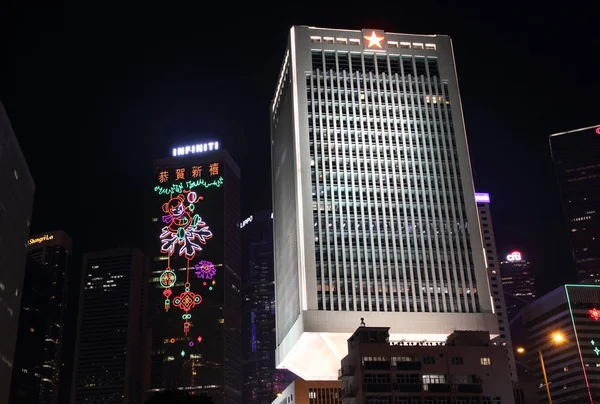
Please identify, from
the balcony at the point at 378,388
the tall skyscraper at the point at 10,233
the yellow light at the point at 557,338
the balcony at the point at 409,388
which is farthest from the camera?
the tall skyscraper at the point at 10,233

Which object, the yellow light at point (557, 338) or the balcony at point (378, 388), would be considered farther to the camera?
the balcony at point (378, 388)

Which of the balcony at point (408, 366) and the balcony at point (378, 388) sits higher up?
the balcony at point (408, 366)

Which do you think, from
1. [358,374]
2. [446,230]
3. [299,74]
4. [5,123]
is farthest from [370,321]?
[5,123]

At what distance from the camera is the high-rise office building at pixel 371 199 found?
12419 cm

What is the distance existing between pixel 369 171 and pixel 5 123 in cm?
6992

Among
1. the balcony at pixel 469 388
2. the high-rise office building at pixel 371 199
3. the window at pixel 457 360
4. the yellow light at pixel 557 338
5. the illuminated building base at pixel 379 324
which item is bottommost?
the yellow light at pixel 557 338

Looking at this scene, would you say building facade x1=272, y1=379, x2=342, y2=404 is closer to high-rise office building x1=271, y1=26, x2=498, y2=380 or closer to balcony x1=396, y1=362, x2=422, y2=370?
high-rise office building x1=271, y1=26, x2=498, y2=380

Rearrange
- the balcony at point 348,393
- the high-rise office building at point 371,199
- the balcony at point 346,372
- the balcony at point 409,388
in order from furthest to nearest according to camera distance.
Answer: the high-rise office building at point 371,199
the balcony at point 346,372
the balcony at point 348,393
the balcony at point 409,388

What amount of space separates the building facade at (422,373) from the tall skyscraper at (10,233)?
240 feet

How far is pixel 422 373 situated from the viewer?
10881 centimetres

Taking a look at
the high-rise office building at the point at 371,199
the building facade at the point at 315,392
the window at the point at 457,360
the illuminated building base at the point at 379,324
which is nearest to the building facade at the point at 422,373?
the window at the point at 457,360

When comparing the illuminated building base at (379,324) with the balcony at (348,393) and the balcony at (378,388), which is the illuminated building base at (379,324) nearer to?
the balcony at (348,393)

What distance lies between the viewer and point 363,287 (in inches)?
4904

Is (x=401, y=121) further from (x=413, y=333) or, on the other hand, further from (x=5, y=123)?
(x=5, y=123)
